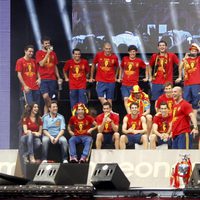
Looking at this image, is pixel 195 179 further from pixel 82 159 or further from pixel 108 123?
pixel 108 123

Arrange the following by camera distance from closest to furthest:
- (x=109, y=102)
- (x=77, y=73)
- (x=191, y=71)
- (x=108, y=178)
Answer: (x=108, y=178), (x=191, y=71), (x=109, y=102), (x=77, y=73)

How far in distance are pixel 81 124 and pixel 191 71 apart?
2617 millimetres

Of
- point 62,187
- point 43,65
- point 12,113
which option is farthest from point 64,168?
point 12,113

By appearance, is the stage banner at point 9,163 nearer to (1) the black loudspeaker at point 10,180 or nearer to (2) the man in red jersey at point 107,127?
(1) the black loudspeaker at point 10,180

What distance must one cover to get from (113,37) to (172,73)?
2433mm

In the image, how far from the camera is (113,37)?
19.4 meters

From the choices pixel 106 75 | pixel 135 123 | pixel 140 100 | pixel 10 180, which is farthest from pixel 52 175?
pixel 106 75

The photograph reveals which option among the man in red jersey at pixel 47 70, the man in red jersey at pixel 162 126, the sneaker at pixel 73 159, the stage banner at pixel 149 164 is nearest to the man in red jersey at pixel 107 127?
the sneaker at pixel 73 159

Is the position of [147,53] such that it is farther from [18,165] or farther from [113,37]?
[18,165]

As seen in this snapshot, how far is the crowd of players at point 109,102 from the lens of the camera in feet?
49.7

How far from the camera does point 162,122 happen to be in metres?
15.5

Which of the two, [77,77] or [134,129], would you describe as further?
[77,77]

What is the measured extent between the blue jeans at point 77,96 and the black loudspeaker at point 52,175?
612 centimetres

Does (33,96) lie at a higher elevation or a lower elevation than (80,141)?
higher
